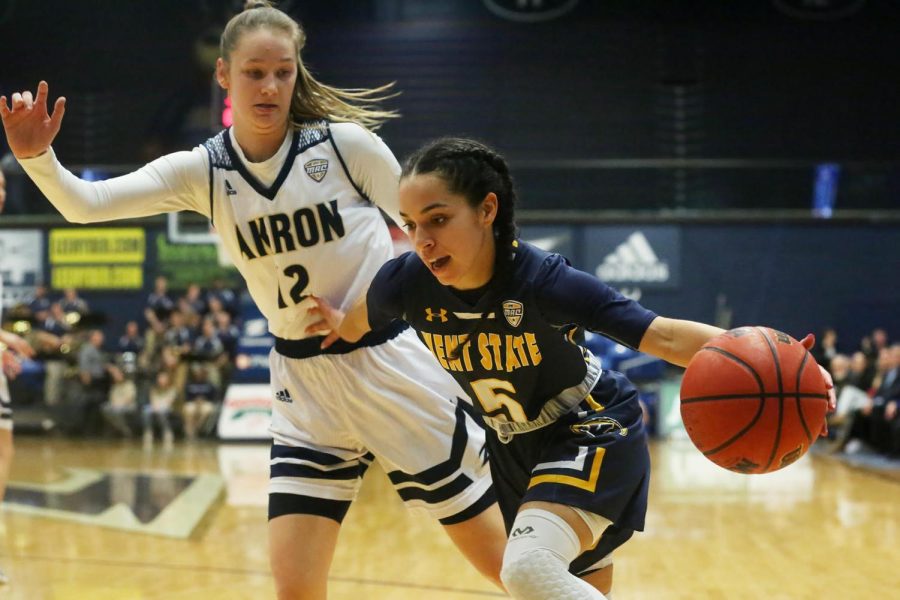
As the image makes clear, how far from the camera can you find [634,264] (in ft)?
56.2

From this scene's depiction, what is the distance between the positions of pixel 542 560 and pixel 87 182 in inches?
69.5

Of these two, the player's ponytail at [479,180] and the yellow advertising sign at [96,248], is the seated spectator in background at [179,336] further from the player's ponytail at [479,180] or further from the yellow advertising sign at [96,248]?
the player's ponytail at [479,180]

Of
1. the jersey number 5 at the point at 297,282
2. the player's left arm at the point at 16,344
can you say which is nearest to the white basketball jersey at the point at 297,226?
the jersey number 5 at the point at 297,282

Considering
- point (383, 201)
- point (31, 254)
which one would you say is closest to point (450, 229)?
point (383, 201)

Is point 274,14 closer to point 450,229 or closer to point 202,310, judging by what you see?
point 450,229

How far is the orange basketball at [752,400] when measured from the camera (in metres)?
2.63

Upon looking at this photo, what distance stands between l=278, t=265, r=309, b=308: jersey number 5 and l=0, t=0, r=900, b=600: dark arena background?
6607 mm

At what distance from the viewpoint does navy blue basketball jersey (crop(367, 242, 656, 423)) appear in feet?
9.04

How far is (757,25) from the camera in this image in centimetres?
1950

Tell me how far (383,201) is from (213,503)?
570 centimetres

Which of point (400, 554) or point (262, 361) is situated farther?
point (262, 361)

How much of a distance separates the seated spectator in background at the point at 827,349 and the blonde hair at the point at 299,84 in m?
12.7


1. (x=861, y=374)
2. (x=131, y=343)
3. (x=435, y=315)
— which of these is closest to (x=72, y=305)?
(x=131, y=343)

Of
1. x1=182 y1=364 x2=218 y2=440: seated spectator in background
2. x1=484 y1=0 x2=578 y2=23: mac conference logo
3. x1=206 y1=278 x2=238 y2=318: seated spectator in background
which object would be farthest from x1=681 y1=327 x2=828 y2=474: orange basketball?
x1=484 y1=0 x2=578 y2=23: mac conference logo
